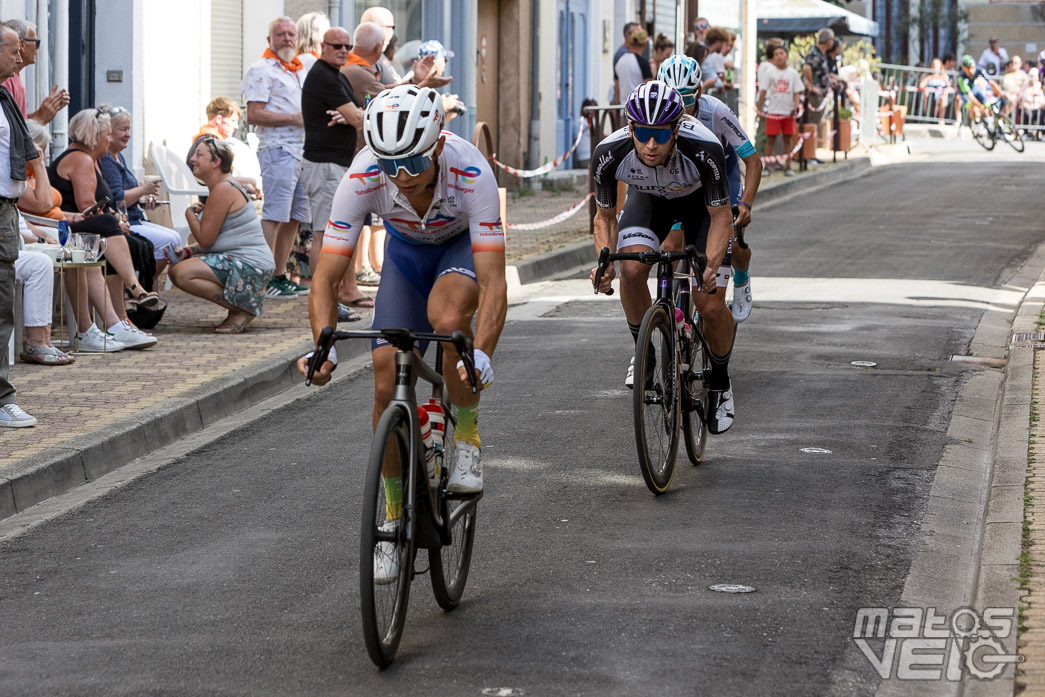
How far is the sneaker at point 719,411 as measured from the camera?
7.99 m

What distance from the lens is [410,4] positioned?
21125 mm

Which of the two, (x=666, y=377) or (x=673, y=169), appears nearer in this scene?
(x=666, y=377)

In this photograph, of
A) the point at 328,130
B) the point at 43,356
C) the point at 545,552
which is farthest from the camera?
the point at 328,130

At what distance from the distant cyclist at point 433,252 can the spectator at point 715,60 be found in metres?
16.8

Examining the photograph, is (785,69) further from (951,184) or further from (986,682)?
(986,682)

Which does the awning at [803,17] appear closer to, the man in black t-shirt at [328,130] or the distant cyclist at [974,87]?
the distant cyclist at [974,87]

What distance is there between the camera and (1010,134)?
34375 mm

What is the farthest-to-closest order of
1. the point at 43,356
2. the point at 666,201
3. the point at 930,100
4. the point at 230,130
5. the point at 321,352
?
the point at 930,100
the point at 230,130
the point at 43,356
the point at 666,201
the point at 321,352

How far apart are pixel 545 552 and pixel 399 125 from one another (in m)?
1.94

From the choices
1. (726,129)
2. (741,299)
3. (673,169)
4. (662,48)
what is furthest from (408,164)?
(662,48)

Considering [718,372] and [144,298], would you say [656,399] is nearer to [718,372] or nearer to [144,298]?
[718,372]

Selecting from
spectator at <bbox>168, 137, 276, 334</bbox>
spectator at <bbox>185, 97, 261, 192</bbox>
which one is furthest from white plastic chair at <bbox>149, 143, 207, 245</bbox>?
spectator at <bbox>168, 137, 276, 334</bbox>

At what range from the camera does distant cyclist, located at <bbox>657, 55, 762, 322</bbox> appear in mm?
8539

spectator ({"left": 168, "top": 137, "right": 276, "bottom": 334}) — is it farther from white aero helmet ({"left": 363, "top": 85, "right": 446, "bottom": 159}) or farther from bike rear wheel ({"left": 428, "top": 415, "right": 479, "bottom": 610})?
white aero helmet ({"left": 363, "top": 85, "right": 446, "bottom": 159})
